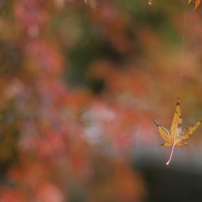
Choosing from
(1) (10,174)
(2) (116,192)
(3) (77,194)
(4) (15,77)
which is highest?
(4) (15,77)

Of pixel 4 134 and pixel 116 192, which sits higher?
pixel 4 134

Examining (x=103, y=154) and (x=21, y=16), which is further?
(x=103, y=154)

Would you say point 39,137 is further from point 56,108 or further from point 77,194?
point 77,194

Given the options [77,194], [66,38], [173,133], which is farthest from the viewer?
[77,194]

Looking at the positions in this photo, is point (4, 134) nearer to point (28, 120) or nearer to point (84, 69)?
point (28, 120)

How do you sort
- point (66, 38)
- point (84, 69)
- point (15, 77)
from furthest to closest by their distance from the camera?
point (84, 69), point (66, 38), point (15, 77)

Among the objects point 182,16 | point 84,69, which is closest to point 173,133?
point 182,16
